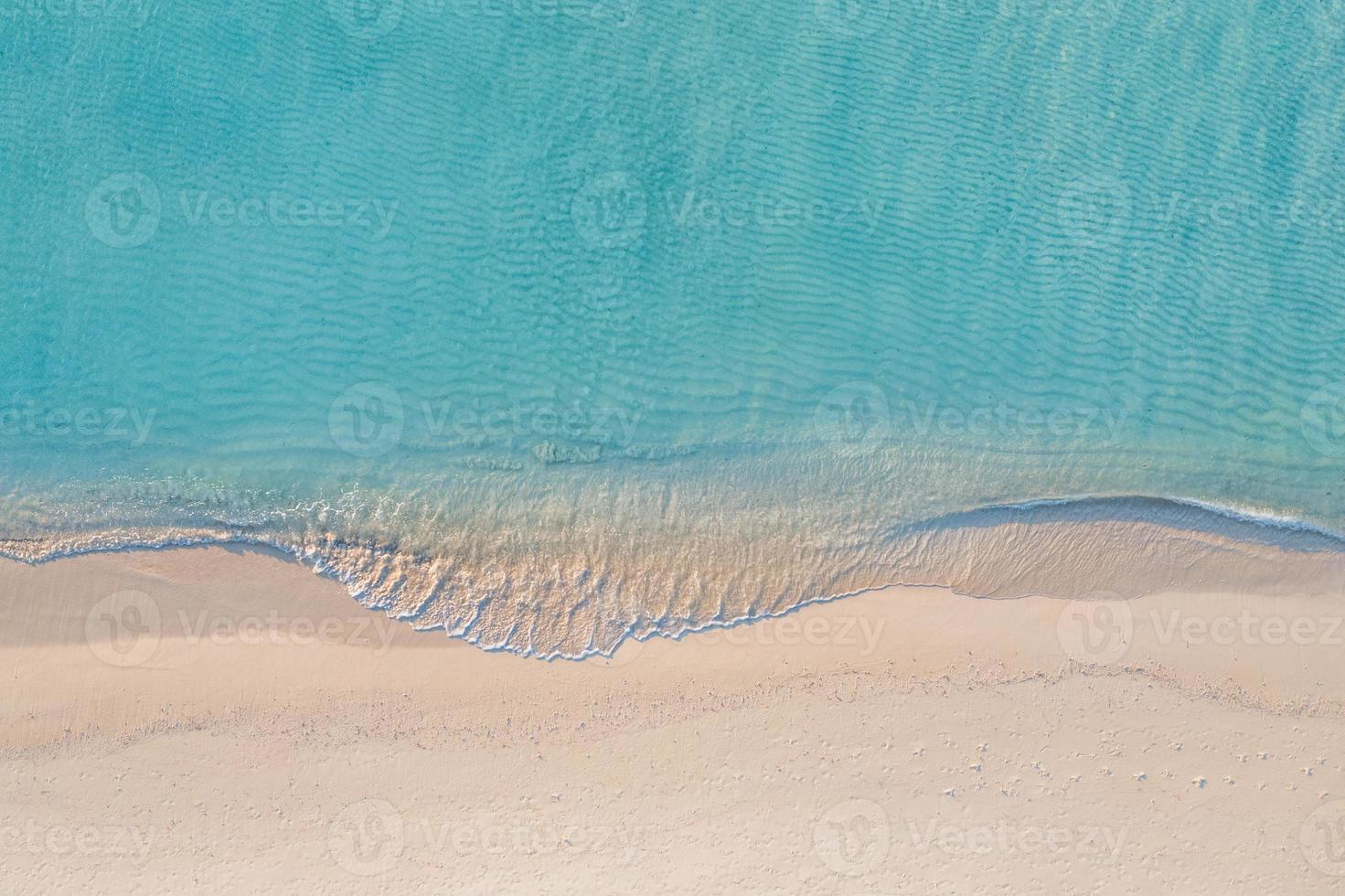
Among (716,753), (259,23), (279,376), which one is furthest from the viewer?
(259,23)

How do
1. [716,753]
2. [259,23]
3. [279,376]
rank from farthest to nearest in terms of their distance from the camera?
[259,23], [279,376], [716,753]

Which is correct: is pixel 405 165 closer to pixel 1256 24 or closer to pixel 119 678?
pixel 119 678

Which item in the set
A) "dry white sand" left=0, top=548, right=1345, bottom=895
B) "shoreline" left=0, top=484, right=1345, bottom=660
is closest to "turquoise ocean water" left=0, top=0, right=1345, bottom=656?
"shoreline" left=0, top=484, right=1345, bottom=660

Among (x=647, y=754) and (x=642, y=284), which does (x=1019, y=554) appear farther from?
(x=642, y=284)

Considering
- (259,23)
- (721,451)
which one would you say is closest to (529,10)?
(259,23)

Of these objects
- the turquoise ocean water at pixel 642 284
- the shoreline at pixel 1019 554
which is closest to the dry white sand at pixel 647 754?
the shoreline at pixel 1019 554

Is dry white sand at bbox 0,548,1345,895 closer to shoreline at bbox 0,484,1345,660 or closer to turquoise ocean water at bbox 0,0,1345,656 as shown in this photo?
shoreline at bbox 0,484,1345,660

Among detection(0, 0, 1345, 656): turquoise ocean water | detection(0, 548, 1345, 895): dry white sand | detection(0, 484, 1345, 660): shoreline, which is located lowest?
detection(0, 548, 1345, 895): dry white sand
